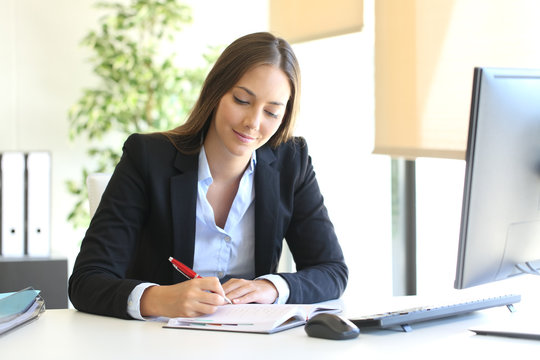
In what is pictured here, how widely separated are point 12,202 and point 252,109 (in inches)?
64.9

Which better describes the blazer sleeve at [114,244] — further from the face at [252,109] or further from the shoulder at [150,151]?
the face at [252,109]

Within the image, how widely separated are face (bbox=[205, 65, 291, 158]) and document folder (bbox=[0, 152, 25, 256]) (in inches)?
59.2

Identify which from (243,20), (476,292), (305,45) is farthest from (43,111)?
(476,292)

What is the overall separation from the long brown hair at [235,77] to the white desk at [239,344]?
0.64 meters

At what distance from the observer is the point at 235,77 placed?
1761 mm

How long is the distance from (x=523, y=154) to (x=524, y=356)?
34 centimetres

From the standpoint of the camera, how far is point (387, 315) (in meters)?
1.25

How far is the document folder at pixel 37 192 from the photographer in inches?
118

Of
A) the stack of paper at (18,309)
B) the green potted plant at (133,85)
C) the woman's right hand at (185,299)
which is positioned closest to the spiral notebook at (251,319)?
the woman's right hand at (185,299)

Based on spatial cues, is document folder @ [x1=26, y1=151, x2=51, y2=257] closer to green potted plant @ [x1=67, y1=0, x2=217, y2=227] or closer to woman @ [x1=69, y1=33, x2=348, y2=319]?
green potted plant @ [x1=67, y1=0, x2=217, y2=227]

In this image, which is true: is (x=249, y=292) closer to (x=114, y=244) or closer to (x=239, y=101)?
(x=114, y=244)

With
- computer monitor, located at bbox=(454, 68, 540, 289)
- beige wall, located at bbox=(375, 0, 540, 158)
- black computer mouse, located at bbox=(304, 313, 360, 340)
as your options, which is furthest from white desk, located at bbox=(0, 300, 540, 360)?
beige wall, located at bbox=(375, 0, 540, 158)

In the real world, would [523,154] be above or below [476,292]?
above

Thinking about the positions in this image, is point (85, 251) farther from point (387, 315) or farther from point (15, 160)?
point (15, 160)
